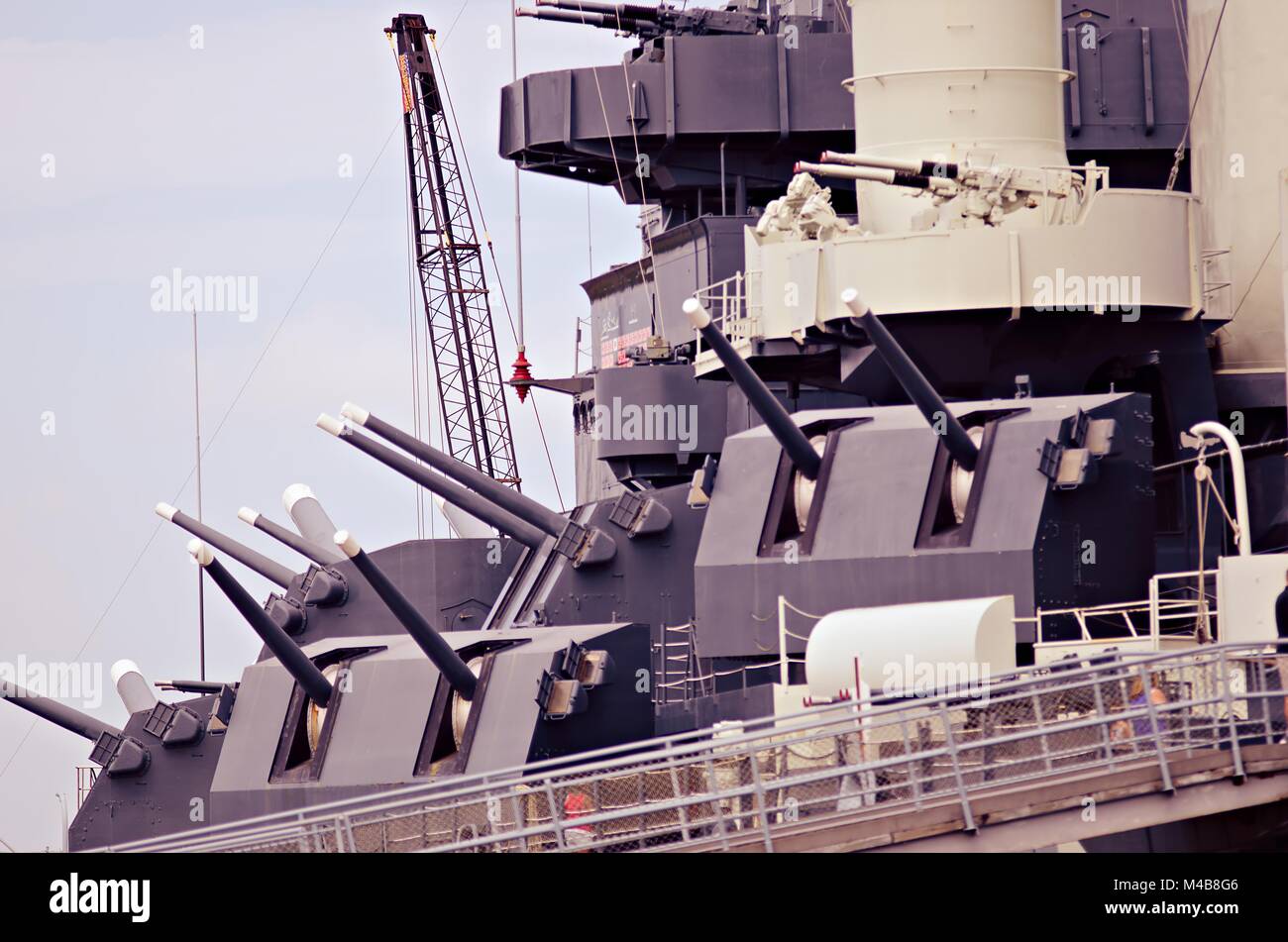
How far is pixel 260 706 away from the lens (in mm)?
23750

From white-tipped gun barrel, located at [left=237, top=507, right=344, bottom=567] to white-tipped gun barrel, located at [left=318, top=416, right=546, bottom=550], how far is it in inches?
205

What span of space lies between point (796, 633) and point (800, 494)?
1360 millimetres

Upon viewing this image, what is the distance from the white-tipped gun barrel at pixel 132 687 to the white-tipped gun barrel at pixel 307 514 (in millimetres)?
5042

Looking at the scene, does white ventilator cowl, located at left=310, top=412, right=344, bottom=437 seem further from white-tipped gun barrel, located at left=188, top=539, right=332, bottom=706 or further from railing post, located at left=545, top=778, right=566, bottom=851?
railing post, located at left=545, top=778, right=566, bottom=851

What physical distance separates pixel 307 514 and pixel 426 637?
12.6m

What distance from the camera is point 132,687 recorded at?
36.3m

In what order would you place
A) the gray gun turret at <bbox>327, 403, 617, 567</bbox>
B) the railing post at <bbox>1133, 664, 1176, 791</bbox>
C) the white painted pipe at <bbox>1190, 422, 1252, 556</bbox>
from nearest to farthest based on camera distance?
the railing post at <bbox>1133, 664, 1176, 791</bbox> → the white painted pipe at <bbox>1190, 422, 1252, 556</bbox> → the gray gun turret at <bbox>327, 403, 617, 567</bbox>

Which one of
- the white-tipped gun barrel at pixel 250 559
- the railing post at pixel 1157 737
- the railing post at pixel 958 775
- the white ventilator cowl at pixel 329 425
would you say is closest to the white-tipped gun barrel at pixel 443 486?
the white ventilator cowl at pixel 329 425

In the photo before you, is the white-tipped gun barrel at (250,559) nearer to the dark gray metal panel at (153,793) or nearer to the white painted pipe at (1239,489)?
the dark gray metal panel at (153,793)

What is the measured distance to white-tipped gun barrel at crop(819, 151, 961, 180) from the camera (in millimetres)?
22031

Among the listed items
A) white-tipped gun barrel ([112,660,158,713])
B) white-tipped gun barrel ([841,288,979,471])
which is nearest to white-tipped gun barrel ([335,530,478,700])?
white-tipped gun barrel ([841,288,979,471])

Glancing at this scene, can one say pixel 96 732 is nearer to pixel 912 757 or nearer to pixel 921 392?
pixel 921 392

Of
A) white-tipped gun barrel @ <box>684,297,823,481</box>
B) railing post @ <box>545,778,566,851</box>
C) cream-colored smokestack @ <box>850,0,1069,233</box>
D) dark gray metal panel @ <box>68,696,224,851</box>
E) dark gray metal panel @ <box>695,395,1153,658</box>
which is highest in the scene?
cream-colored smokestack @ <box>850,0,1069,233</box>
